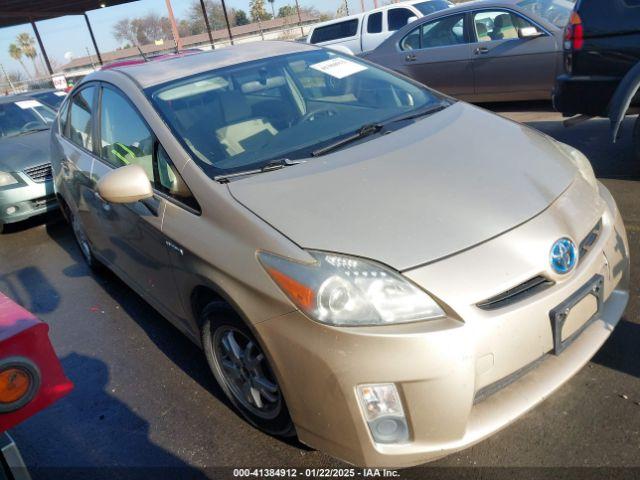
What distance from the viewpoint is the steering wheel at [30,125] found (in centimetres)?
743

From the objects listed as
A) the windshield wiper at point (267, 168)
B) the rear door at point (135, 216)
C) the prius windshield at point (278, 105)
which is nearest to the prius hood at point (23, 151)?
the rear door at point (135, 216)

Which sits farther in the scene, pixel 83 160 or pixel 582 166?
pixel 83 160

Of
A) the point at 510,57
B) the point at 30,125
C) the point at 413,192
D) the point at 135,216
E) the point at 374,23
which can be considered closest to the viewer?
the point at 413,192

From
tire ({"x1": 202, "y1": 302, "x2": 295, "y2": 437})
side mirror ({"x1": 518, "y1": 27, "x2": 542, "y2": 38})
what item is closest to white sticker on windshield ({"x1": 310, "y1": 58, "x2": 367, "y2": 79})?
tire ({"x1": 202, "y1": 302, "x2": 295, "y2": 437})

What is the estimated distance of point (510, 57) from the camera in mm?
6844

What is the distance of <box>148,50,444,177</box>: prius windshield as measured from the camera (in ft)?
8.73

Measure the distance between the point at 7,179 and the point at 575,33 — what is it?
6.08 m

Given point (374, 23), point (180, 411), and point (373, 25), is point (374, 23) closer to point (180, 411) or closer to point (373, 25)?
point (373, 25)

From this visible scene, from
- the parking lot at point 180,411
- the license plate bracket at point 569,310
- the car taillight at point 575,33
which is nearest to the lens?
the license plate bracket at point 569,310

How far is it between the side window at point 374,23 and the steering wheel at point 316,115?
11079mm

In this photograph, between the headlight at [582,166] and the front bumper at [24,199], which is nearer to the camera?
the headlight at [582,166]

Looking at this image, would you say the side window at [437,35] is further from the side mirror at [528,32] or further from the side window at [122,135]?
the side window at [122,135]

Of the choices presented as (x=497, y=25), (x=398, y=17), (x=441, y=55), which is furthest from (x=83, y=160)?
(x=398, y=17)

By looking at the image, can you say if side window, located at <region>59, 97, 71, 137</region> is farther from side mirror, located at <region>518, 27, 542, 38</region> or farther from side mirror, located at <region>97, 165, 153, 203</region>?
side mirror, located at <region>518, 27, 542, 38</region>
